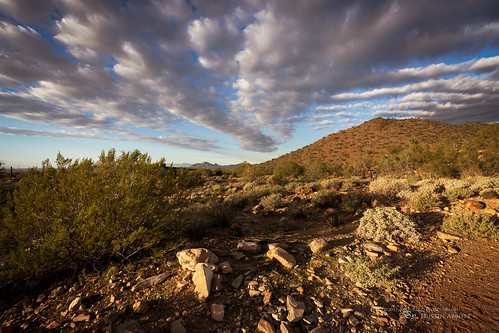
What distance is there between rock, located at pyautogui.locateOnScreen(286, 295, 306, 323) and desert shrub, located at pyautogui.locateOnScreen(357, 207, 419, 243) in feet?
9.84

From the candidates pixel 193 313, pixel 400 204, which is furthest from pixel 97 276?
pixel 400 204

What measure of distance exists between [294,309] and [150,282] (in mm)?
2371

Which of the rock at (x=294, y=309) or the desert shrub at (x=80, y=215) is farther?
the desert shrub at (x=80, y=215)

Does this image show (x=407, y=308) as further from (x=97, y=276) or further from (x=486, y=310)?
(x=97, y=276)

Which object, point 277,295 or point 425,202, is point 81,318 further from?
point 425,202

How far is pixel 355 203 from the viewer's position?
712 cm

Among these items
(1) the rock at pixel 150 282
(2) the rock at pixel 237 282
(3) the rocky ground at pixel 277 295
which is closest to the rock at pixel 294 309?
(3) the rocky ground at pixel 277 295

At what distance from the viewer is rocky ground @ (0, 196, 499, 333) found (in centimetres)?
254

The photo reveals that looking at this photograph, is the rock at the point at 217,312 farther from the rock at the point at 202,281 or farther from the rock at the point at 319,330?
the rock at the point at 319,330

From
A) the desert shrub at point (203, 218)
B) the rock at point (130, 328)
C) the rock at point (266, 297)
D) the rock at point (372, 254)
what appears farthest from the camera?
the desert shrub at point (203, 218)

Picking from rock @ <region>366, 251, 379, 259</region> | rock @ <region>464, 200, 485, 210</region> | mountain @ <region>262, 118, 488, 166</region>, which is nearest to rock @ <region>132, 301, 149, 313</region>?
rock @ <region>366, 251, 379, 259</region>

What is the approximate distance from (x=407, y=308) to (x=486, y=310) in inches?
36.9

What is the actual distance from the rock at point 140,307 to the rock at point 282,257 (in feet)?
7.51

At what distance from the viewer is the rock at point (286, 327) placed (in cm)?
240
